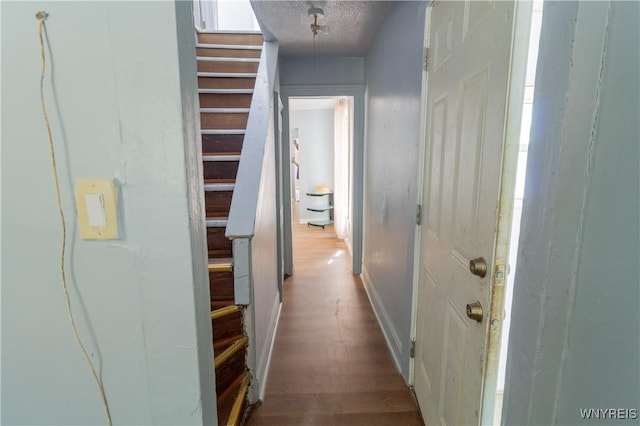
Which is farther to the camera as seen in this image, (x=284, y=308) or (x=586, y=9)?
(x=284, y=308)

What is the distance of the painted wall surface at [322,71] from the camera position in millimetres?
3354

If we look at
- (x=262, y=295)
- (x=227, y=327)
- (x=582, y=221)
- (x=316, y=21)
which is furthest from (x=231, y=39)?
(x=582, y=221)

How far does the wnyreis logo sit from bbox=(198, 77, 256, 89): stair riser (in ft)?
9.16

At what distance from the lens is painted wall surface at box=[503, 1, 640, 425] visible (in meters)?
0.54

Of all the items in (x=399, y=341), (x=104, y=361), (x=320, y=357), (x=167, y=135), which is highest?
(x=167, y=135)

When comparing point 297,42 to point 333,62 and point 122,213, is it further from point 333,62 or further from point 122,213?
point 122,213

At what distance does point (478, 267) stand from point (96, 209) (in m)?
1.00

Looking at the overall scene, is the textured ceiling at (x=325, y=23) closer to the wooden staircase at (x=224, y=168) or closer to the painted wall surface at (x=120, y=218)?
the wooden staircase at (x=224, y=168)

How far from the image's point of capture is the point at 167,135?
1.86 feet

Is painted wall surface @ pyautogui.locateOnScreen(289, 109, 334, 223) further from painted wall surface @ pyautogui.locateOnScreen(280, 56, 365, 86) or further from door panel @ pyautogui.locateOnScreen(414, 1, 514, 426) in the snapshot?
door panel @ pyautogui.locateOnScreen(414, 1, 514, 426)

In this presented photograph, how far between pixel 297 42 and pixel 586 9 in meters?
2.66

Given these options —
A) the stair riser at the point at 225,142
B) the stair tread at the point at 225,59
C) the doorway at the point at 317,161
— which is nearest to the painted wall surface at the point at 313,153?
the doorway at the point at 317,161

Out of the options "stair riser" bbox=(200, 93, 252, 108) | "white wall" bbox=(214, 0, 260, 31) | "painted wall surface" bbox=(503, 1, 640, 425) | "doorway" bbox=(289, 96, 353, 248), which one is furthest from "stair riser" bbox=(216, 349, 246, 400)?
"doorway" bbox=(289, 96, 353, 248)

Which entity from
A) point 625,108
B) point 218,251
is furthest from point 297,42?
point 625,108
